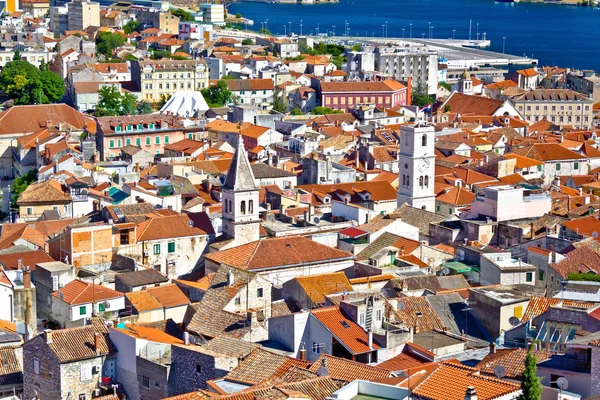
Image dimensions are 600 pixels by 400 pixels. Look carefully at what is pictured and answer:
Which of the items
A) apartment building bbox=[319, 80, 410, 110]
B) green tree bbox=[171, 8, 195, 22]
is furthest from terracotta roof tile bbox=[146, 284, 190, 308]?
green tree bbox=[171, 8, 195, 22]

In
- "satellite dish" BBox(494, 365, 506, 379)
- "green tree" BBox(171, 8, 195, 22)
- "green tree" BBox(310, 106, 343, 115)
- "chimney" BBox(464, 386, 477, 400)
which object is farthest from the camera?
"green tree" BBox(171, 8, 195, 22)

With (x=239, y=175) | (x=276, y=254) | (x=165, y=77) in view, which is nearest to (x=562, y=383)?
(x=276, y=254)

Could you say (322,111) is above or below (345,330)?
below

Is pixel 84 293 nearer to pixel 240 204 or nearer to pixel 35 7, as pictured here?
pixel 240 204

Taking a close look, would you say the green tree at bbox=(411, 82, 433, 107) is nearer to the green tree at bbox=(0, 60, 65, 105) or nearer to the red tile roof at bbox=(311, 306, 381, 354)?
the green tree at bbox=(0, 60, 65, 105)

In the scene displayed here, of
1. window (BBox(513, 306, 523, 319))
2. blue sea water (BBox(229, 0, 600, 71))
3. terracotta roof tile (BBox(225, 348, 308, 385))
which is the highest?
terracotta roof tile (BBox(225, 348, 308, 385))
